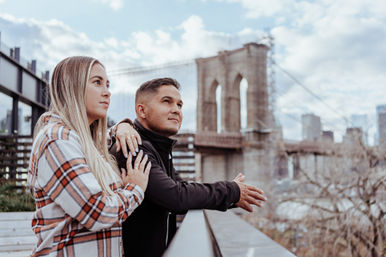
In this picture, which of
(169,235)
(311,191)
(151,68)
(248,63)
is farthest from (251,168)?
(169,235)

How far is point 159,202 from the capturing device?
106 centimetres

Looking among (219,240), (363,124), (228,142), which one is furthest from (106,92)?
(228,142)

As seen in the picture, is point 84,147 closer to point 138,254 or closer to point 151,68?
point 138,254

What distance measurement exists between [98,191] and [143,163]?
8.7 inches

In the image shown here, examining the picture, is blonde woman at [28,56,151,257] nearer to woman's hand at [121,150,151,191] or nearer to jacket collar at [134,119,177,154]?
woman's hand at [121,150,151,191]

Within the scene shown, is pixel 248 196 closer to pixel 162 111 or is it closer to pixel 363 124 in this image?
pixel 162 111

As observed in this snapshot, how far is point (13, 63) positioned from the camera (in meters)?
7.39

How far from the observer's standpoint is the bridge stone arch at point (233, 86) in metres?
20.2

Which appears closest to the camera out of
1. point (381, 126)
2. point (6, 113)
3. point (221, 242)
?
point (221, 242)

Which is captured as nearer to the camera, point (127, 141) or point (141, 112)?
point (127, 141)

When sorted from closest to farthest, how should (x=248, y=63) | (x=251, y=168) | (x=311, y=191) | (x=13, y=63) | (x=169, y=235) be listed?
1. (x=169, y=235)
2. (x=311, y=191)
3. (x=13, y=63)
4. (x=251, y=168)
5. (x=248, y=63)

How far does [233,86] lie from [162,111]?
22.0m

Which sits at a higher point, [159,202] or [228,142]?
[228,142]

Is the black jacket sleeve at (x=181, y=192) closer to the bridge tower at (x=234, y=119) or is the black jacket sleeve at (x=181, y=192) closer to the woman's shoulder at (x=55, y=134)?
the woman's shoulder at (x=55, y=134)
